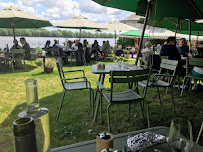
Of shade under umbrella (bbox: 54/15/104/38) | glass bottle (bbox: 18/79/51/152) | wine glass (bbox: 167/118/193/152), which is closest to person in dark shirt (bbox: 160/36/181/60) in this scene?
wine glass (bbox: 167/118/193/152)

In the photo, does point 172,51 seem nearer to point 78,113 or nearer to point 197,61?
point 197,61

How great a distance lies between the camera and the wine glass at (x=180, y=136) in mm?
689

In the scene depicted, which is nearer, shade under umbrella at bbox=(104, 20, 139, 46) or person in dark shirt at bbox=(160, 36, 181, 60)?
person in dark shirt at bbox=(160, 36, 181, 60)

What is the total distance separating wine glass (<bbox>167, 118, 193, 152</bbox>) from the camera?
0.69 m

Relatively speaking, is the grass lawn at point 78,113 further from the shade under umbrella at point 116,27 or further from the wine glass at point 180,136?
the shade under umbrella at point 116,27

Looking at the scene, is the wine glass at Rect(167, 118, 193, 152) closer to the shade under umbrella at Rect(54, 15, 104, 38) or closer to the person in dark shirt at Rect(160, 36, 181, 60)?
the person in dark shirt at Rect(160, 36, 181, 60)

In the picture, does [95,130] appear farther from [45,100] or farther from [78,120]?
[45,100]

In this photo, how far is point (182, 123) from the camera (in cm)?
72

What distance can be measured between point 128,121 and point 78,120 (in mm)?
893

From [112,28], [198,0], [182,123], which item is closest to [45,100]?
[182,123]

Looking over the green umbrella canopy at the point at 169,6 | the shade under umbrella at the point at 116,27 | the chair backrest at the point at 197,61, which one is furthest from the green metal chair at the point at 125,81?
the shade under umbrella at the point at 116,27

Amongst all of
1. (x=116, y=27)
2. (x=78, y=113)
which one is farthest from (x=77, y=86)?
(x=116, y=27)

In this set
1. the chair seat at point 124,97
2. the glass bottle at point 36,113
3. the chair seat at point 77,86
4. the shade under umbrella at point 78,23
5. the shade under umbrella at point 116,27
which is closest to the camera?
the glass bottle at point 36,113

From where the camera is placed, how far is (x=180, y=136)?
70 cm
